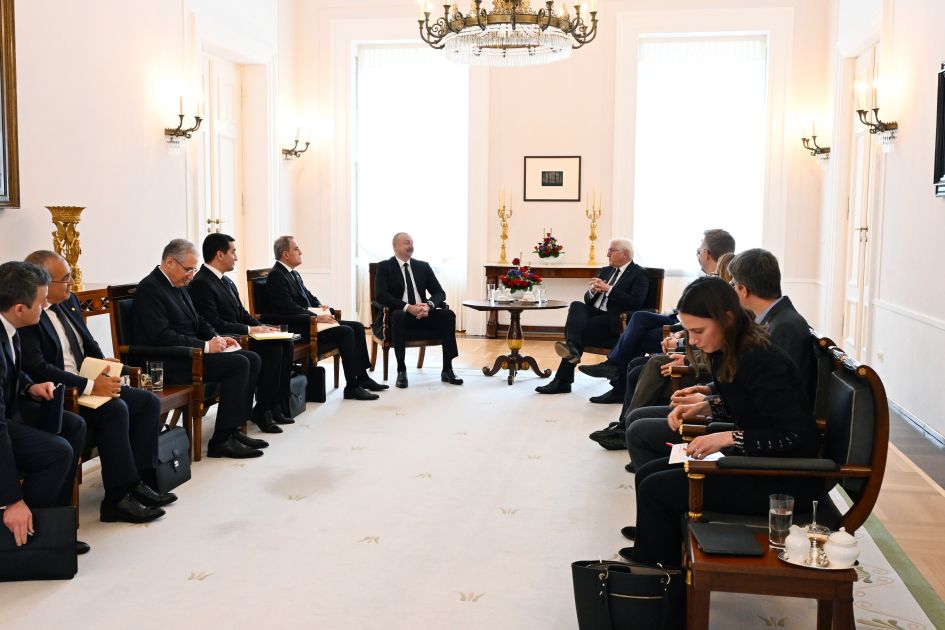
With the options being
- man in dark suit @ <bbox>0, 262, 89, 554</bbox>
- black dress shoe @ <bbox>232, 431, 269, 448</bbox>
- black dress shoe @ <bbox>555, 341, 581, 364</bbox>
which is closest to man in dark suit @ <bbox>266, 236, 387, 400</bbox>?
black dress shoe @ <bbox>555, 341, 581, 364</bbox>

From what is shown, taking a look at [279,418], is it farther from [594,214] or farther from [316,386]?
[594,214]

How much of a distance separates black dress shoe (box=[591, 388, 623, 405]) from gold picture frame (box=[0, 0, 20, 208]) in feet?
13.8

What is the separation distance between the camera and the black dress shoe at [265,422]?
19.9 ft

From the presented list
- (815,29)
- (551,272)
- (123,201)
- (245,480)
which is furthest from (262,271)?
(815,29)

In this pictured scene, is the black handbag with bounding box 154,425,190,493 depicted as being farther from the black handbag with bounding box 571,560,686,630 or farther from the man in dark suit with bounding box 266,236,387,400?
the black handbag with bounding box 571,560,686,630

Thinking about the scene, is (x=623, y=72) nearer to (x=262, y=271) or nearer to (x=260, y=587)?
(x=262, y=271)

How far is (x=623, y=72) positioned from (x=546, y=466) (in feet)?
20.6

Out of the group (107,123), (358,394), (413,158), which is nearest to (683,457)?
(358,394)

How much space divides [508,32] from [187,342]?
3.04 m

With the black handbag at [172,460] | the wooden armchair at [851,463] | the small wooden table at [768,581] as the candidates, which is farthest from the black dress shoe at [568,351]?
the small wooden table at [768,581]

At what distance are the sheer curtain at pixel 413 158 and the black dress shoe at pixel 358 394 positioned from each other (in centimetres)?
419

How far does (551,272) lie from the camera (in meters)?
10.4

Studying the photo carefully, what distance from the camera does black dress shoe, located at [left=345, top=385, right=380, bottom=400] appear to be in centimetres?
716

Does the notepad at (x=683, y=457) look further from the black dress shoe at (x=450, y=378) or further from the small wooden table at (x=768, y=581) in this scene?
the black dress shoe at (x=450, y=378)
